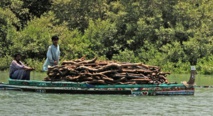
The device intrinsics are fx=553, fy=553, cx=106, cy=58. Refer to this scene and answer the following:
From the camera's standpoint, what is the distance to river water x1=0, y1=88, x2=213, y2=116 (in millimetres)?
13086

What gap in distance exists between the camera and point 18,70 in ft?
59.6

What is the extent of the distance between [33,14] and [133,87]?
24.5 metres

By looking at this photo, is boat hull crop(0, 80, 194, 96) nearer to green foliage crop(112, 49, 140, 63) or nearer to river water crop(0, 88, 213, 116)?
river water crop(0, 88, 213, 116)

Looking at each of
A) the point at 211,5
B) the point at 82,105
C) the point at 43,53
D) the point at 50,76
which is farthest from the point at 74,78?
the point at 211,5

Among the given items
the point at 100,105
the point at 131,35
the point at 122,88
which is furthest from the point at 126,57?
the point at 100,105

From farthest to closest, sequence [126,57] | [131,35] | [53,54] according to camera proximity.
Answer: [131,35] < [126,57] < [53,54]

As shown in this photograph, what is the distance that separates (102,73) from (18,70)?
287 centimetres

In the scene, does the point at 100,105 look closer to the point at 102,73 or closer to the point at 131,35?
the point at 102,73

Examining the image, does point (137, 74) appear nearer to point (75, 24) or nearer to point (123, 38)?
point (123, 38)

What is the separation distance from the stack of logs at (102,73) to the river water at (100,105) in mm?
711

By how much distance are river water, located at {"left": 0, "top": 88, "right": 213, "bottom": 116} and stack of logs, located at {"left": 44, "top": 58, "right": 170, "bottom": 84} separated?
711 millimetres

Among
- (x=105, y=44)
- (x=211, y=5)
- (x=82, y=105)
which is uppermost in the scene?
(x=211, y=5)

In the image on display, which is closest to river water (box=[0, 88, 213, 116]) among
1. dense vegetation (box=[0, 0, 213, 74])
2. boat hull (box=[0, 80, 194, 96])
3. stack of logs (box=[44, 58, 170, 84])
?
boat hull (box=[0, 80, 194, 96])

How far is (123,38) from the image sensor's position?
1432 inches
